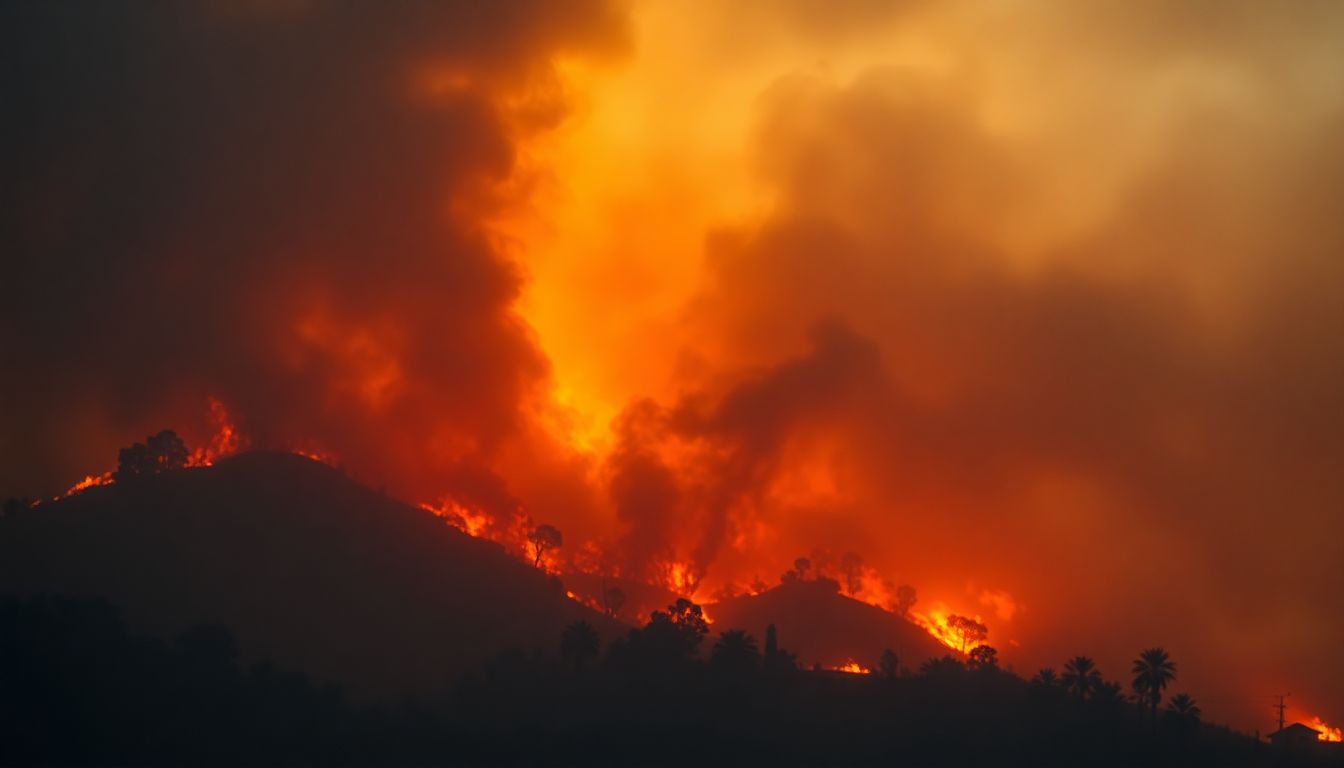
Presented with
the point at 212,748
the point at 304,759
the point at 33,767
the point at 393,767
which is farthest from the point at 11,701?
the point at 393,767

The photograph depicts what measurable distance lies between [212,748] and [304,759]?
564 inches

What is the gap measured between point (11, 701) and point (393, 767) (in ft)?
197

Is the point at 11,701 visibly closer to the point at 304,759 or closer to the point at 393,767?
the point at 304,759

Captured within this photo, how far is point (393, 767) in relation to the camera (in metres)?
199

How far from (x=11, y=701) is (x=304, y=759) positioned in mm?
45972

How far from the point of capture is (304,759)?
19875 centimetres

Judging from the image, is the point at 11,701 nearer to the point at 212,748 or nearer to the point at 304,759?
the point at 212,748

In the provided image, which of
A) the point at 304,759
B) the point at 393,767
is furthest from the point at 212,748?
the point at 393,767

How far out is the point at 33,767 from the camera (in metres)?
185

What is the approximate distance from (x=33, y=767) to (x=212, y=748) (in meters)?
25.2

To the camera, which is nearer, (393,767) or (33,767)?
(33,767)

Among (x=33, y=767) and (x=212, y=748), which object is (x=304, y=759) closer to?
(x=212, y=748)

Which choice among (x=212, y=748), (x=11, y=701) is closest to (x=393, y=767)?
(x=212, y=748)

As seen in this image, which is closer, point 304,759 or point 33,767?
point 33,767
